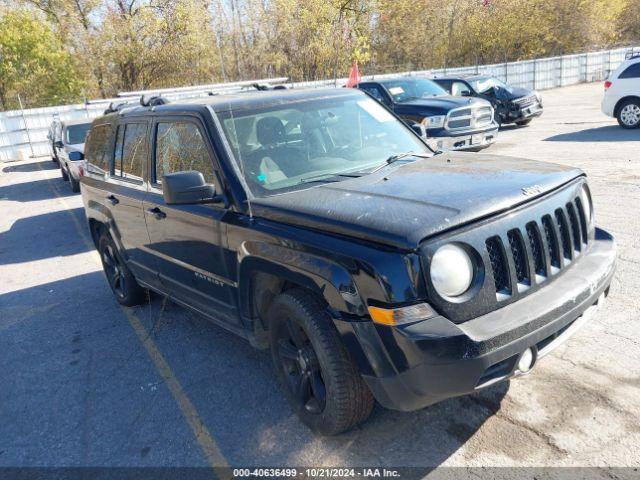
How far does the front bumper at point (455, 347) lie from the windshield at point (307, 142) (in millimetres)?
1260

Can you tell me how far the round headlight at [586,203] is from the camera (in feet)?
10.7

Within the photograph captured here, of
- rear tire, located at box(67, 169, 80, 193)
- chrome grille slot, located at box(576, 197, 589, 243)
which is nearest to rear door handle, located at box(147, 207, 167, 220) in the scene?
chrome grille slot, located at box(576, 197, 589, 243)

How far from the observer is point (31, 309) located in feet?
19.1

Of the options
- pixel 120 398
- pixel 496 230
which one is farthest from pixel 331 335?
pixel 120 398

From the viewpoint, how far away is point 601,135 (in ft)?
42.1

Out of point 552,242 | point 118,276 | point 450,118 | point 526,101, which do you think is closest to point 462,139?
point 450,118

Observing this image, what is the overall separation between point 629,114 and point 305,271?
1314cm

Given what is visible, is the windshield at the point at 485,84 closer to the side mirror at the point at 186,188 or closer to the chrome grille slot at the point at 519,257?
the side mirror at the point at 186,188

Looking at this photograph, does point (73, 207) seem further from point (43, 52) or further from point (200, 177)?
point (43, 52)

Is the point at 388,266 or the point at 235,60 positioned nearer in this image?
the point at 388,266

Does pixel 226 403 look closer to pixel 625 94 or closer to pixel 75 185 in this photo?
pixel 75 185

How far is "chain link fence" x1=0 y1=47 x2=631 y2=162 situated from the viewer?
2223 centimetres

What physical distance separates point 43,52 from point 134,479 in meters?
28.6

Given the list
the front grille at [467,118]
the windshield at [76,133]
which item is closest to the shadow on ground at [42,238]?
the windshield at [76,133]
